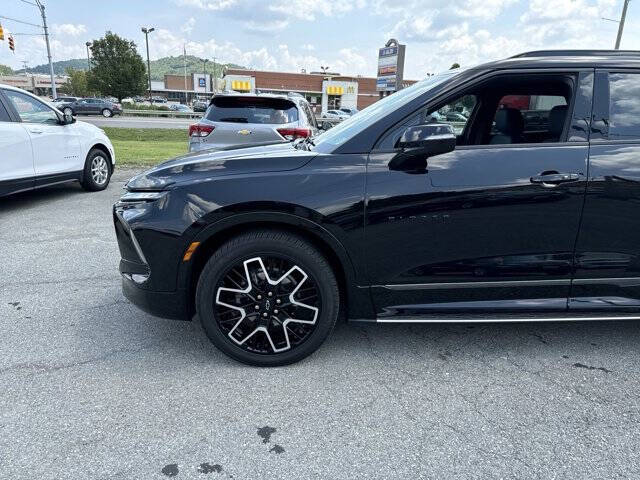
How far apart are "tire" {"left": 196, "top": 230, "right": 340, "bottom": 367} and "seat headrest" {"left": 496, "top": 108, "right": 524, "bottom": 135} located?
1.57 m

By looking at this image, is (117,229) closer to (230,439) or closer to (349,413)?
(230,439)

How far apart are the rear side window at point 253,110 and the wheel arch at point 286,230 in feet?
13.5

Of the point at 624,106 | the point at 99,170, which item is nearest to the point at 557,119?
the point at 624,106

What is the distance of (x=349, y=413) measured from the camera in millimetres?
2523

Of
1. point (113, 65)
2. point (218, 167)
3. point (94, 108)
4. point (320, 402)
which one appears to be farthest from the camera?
point (113, 65)

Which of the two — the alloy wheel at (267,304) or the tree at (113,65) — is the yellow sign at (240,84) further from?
the alloy wheel at (267,304)

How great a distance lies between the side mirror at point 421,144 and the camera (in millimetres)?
2621

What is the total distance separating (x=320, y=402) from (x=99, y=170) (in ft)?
22.4

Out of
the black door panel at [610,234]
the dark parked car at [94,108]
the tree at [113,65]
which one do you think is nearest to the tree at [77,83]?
the tree at [113,65]

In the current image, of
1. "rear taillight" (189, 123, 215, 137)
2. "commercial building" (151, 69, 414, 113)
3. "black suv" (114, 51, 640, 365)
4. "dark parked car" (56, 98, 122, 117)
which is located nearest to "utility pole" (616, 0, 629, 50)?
"rear taillight" (189, 123, 215, 137)

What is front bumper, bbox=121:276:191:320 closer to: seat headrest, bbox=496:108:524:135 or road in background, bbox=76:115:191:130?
seat headrest, bbox=496:108:524:135

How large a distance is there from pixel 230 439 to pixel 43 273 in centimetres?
301

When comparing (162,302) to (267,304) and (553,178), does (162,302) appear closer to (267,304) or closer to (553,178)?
(267,304)

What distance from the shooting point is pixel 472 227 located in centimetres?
276
